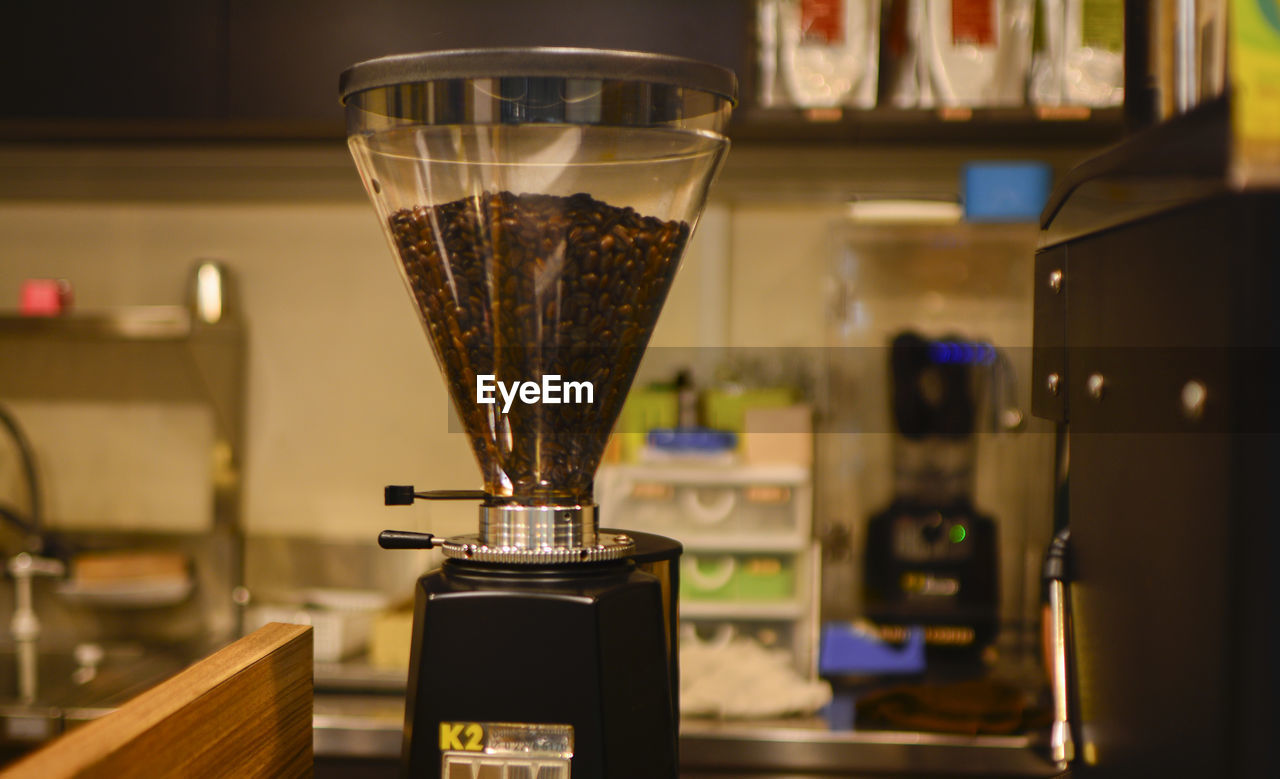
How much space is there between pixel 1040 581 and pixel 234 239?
5.93 ft

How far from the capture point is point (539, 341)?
703 mm

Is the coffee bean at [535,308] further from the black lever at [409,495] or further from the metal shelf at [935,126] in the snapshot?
the metal shelf at [935,126]

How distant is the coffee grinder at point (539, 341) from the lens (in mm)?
629

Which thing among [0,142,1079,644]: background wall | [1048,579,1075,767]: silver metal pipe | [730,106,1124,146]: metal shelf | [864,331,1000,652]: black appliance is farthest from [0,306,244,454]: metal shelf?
[1048,579,1075,767]: silver metal pipe

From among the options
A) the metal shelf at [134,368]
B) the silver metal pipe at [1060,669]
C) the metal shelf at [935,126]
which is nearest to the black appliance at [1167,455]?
the silver metal pipe at [1060,669]

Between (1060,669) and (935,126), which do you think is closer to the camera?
(1060,669)

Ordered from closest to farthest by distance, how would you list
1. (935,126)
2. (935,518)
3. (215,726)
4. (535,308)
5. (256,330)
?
1. (215,726)
2. (535,308)
3. (935,518)
4. (935,126)
5. (256,330)

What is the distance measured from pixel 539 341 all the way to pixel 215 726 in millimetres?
299

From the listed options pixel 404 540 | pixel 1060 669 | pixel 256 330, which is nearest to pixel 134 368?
pixel 256 330
